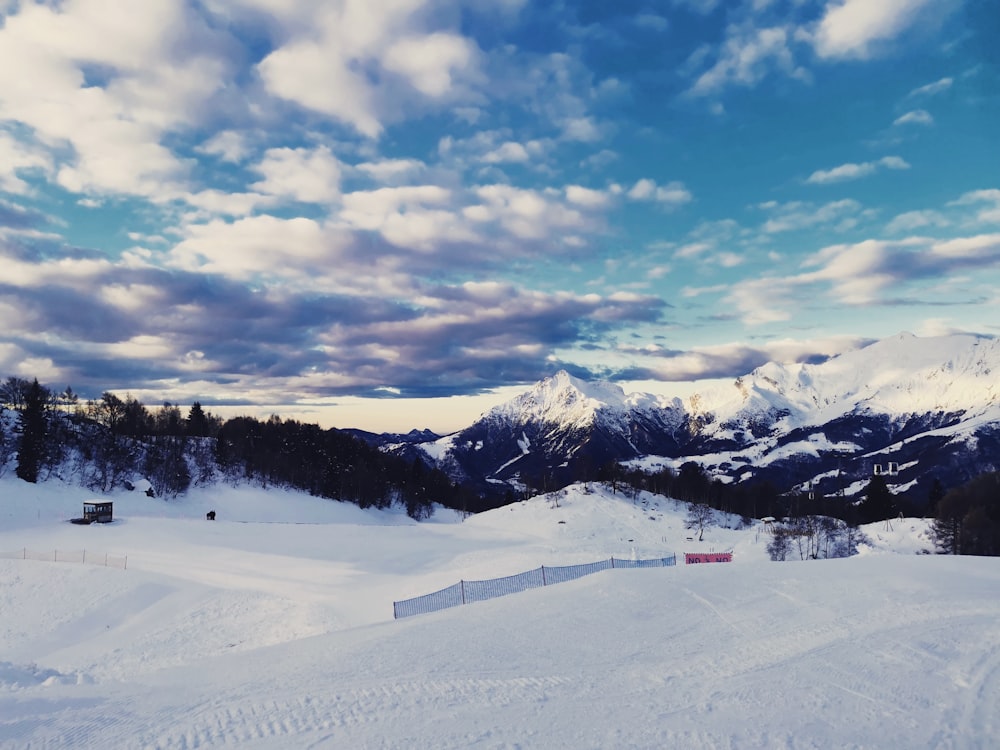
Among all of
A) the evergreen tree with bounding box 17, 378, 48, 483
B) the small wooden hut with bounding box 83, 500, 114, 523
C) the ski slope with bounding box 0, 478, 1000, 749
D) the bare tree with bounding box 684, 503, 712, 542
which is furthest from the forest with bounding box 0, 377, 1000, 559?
the ski slope with bounding box 0, 478, 1000, 749

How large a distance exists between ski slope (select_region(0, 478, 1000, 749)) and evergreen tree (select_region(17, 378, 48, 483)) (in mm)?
48760

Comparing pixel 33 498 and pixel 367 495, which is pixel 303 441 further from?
pixel 33 498

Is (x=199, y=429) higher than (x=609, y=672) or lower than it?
higher

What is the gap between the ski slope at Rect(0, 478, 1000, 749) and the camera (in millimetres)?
12570

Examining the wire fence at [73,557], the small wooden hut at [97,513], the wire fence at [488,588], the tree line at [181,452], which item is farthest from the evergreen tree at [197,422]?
the wire fence at [488,588]

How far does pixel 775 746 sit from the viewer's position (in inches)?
469

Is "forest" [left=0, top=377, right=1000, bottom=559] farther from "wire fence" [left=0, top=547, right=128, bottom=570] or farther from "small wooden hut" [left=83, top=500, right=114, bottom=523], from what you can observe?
"wire fence" [left=0, top=547, right=128, bottom=570]

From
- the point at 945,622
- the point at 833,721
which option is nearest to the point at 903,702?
the point at 833,721

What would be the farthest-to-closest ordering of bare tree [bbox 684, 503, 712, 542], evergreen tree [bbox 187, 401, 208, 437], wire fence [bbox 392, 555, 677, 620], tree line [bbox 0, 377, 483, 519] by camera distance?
evergreen tree [bbox 187, 401, 208, 437]
bare tree [bbox 684, 503, 712, 542]
tree line [bbox 0, 377, 483, 519]
wire fence [bbox 392, 555, 677, 620]

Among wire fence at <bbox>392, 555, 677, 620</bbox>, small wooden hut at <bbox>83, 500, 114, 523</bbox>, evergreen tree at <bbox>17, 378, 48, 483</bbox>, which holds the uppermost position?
evergreen tree at <bbox>17, 378, 48, 483</bbox>

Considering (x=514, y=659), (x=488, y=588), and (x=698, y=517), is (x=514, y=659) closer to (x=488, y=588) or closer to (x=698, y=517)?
(x=488, y=588)

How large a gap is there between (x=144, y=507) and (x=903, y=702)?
294ft

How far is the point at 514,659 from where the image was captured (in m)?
17.6

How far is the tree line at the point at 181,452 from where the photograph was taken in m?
89.4
